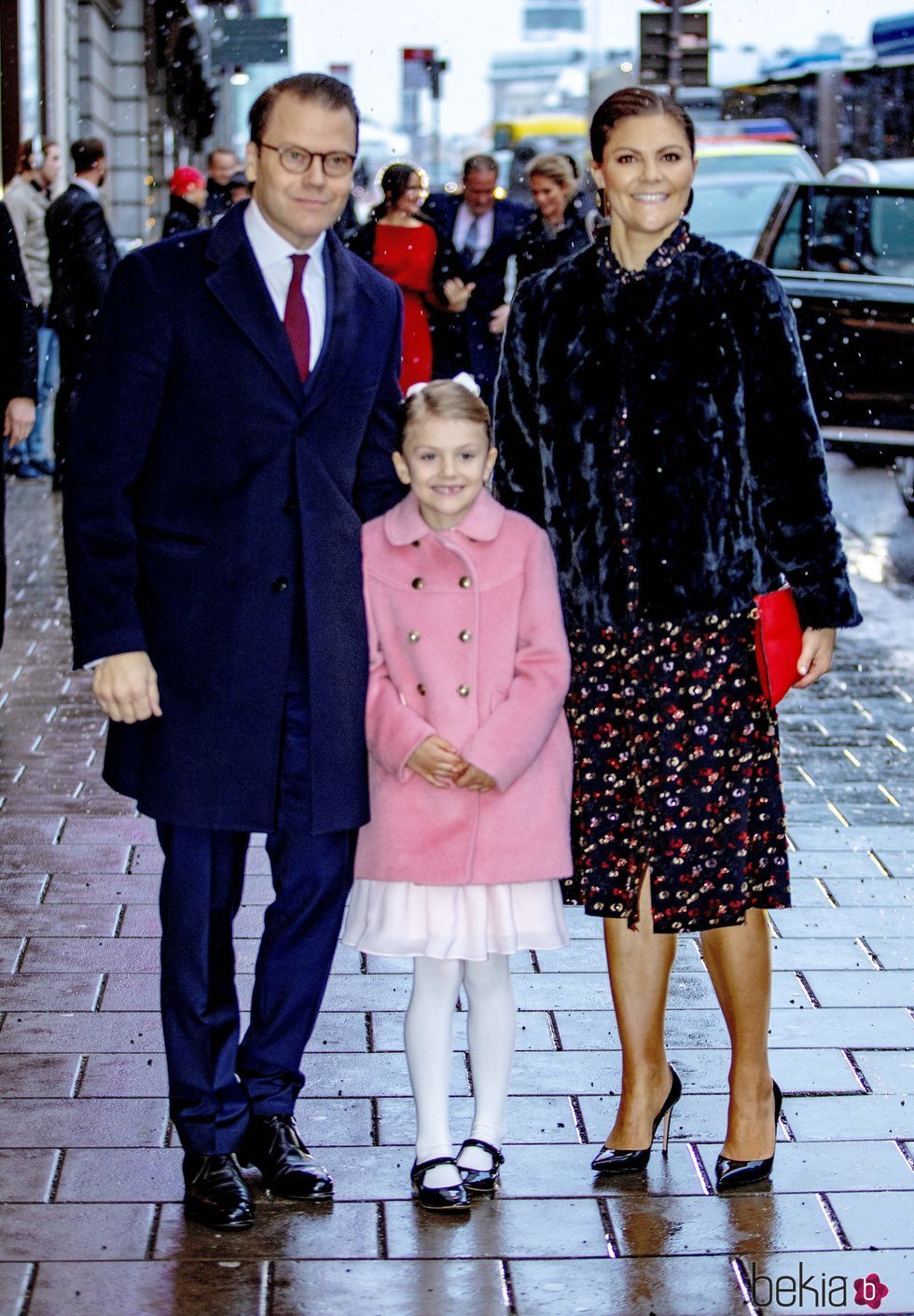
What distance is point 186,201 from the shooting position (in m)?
14.2

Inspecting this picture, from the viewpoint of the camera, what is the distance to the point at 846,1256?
11.5ft

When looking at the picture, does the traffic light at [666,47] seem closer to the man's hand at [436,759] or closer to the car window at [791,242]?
the car window at [791,242]

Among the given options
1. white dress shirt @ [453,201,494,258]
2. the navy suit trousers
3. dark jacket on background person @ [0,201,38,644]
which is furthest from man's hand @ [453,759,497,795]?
white dress shirt @ [453,201,494,258]

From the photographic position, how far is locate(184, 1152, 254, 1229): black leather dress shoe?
362 cm

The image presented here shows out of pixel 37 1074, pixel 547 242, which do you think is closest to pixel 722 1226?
pixel 37 1074

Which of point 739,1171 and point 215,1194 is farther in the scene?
point 739,1171

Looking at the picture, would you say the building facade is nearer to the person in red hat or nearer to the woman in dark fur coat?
the person in red hat

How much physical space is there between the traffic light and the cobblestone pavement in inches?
574

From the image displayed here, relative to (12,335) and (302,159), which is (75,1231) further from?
(12,335)

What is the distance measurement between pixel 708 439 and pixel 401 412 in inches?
22.0

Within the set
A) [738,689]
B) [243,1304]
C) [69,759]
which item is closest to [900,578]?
[69,759]

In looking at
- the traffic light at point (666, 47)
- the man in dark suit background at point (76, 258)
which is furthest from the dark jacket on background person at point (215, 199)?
the traffic light at point (666, 47)

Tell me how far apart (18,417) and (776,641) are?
3582 millimetres

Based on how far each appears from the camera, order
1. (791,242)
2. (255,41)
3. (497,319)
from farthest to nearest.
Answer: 1. (255,41)
2. (791,242)
3. (497,319)
